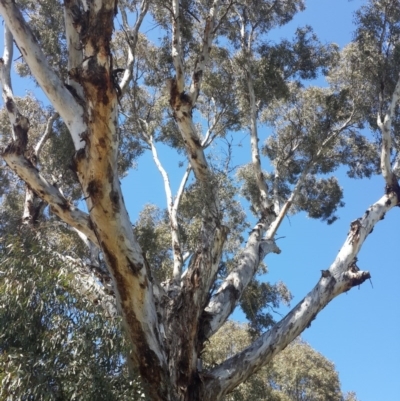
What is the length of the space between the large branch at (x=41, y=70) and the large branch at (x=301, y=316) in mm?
2983

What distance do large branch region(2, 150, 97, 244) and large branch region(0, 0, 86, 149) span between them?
68cm

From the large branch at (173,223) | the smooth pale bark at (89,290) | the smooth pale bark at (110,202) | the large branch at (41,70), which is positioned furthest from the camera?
the large branch at (173,223)

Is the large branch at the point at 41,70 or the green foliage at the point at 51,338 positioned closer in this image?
the green foliage at the point at 51,338

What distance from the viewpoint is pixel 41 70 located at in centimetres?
565

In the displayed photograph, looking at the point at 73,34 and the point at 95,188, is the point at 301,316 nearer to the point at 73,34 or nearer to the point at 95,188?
the point at 95,188

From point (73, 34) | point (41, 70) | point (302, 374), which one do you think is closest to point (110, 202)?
point (41, 70)

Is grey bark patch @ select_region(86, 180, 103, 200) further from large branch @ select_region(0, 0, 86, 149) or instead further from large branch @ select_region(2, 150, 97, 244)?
large branch @ select_region(2, 150, 97, 244)

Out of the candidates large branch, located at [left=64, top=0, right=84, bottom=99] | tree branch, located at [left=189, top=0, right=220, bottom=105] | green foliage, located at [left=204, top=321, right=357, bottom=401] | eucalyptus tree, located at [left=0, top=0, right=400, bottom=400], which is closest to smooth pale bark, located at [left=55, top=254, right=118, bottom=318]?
eucalyptus tree, located at [left=0, top=0, right=400, bottom=400]

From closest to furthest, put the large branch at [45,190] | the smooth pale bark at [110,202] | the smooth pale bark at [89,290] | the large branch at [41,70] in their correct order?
the smooth pale bark at [110,202] < the smooth pale bark at [89,290] < the large branch at [41,70] < the large branch at [45,190]

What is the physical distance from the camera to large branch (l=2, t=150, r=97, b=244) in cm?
586

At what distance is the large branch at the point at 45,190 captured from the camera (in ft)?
19.2

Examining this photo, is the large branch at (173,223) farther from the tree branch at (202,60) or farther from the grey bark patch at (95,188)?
the grey bark patch at (95,188)

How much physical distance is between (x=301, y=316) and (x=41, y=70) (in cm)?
392

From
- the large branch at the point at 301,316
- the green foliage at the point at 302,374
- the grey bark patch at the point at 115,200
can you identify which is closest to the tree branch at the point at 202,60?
the grey bark patch at the point at 115,200
